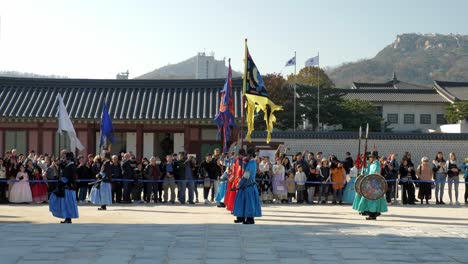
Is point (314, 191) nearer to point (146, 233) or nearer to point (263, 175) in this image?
point (263, 175)

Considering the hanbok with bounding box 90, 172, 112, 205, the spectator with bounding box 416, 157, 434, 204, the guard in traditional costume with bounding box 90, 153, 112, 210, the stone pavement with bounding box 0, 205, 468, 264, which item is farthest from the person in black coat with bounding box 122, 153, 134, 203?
the spectator with bounding box 416, 157, 434, 204

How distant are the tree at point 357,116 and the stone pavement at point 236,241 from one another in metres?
36.3

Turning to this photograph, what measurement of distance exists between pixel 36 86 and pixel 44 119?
3.29 meters

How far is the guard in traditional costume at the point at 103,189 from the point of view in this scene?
760 inches

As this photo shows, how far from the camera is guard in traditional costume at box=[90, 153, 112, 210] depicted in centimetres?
1931

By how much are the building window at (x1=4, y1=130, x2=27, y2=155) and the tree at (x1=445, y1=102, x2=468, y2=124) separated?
37766 millimetres

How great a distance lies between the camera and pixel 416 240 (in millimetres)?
12266

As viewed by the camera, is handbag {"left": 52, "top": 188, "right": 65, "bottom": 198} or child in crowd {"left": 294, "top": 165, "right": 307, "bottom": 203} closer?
handbag {"left": 52, "top": 188, "right": 65, "bottom": 198}

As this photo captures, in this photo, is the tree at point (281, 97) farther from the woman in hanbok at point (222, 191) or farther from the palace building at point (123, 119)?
the woman in hanbok at point (222, 191)

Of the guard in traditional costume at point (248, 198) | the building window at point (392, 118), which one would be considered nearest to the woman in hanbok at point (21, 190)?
the guard in traditional costume at point (248, 198)

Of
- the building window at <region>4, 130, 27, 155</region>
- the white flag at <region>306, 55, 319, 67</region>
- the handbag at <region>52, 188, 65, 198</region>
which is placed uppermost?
the white flag at <region>306, 55, 319, 67</region>

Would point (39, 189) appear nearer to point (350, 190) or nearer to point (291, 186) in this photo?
point (291, 186)

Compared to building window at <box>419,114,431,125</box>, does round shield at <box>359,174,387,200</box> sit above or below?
below

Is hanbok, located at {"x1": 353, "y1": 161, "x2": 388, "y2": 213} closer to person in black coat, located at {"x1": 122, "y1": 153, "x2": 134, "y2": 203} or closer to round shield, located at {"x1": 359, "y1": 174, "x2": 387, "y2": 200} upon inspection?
round shield, located at {"x1": 359, "y1": 174, "x2": 387, "y2": 200}
